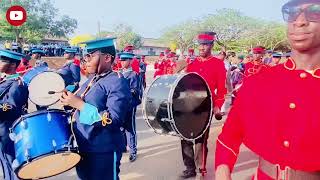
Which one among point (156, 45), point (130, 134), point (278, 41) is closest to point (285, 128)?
point (130, 134)

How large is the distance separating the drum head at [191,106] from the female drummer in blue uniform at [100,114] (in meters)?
1.07

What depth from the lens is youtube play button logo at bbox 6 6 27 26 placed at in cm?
4016

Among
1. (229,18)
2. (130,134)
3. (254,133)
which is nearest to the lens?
(254,133)

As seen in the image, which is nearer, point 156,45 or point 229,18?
point 229,18

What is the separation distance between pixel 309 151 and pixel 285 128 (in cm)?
14

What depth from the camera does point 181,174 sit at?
552cm

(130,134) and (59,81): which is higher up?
(59,81)

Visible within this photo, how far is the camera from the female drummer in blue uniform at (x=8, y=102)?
4254 mm

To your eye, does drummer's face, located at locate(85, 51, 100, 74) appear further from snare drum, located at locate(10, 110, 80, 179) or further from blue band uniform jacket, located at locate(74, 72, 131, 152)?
snare drum, located at locate(10, 110, 80, 179)

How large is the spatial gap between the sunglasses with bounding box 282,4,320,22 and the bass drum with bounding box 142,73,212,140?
2.28m

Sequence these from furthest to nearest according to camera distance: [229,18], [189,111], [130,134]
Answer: [229,18] < [130,134] < [189,111]

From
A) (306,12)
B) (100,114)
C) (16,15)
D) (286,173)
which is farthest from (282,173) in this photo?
(16,15)

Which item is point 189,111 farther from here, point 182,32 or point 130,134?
point 182,32

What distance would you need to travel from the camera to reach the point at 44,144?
3012 mm
